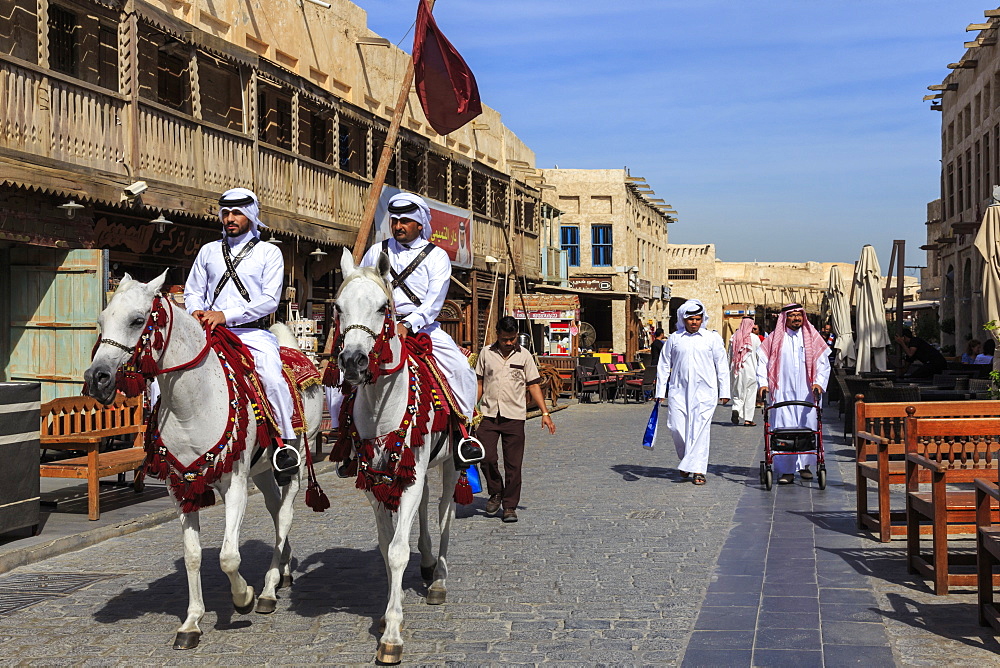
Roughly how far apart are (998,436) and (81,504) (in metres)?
8.05

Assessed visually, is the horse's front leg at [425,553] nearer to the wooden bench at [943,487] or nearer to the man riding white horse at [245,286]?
the man riding white horse at [245,286]

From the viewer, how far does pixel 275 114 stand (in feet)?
68.4

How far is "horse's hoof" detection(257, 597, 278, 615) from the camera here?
6.41m

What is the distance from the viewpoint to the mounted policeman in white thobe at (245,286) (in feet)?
21.7

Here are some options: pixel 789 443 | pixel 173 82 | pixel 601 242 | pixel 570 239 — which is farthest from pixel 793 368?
pixel 570 239

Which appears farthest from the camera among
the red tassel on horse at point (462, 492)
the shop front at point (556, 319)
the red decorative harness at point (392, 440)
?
the shop front at point (556, 319)

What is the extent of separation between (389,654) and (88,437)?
17.6 ft

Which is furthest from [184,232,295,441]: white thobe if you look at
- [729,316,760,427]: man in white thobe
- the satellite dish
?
the satellite dish

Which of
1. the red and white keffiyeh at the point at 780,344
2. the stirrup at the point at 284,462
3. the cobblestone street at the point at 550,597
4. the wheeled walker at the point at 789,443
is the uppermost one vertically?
the red and white keffiyeh at the point at 780,344

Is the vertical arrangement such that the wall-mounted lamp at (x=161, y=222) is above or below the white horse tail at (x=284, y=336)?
above

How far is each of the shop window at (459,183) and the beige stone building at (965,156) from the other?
14.3m

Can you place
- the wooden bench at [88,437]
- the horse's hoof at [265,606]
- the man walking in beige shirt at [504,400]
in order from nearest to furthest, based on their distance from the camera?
the horse's hoof at [265,606] → the wooden bench at [88,437] → the man walking in beige shirt at [504,400]

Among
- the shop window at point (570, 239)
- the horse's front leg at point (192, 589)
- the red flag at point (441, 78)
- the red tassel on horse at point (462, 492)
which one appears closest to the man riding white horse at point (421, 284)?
the red tassel on horse at point (462, 492)

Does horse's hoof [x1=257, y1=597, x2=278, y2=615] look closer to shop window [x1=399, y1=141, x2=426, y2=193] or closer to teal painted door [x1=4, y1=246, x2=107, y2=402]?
teal painted door [x1=4, y1=246, x2=107, y2=402]
